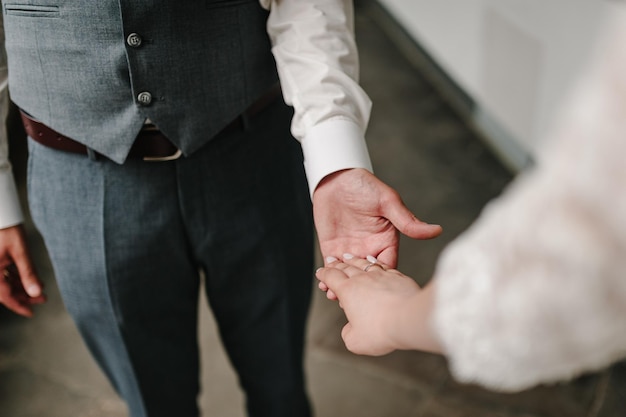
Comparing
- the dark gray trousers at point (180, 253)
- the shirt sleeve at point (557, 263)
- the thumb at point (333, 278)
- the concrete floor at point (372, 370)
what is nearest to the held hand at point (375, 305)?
the thumb at point (333, 278)

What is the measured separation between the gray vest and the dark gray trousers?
67 mm

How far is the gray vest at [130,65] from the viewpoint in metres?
0.92

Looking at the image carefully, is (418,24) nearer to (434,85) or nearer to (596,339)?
(434,85)

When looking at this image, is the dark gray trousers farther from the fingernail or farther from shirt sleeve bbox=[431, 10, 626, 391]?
shirt sleeve bbox=[431, 10, 626, 391]

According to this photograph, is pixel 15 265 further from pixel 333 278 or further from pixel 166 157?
pixel 333 278

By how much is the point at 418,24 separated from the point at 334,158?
9.33 feet

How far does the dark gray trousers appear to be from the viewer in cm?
106

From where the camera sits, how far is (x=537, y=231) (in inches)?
18.6

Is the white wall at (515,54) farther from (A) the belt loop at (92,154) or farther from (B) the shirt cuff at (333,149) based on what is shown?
(A) the belt loop at (92,154)

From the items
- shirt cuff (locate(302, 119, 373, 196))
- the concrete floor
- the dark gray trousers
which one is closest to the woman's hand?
shirt cuff (locate(302, 119, 373, 196))

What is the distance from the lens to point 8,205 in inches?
42.6

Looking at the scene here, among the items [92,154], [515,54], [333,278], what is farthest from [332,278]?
[515,54]

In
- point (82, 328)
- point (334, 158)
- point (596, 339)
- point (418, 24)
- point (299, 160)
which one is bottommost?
point (418, 24)

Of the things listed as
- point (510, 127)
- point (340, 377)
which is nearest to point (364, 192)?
point (340, 377)
